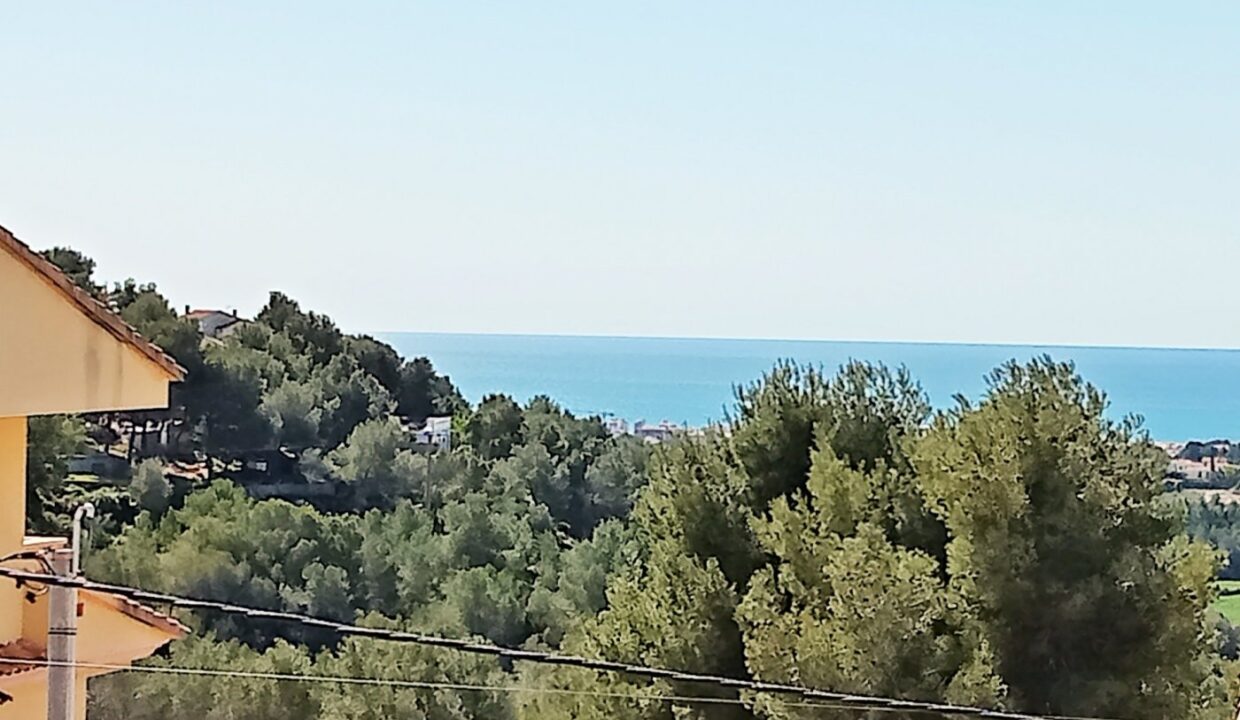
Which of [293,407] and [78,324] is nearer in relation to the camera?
[78,324]

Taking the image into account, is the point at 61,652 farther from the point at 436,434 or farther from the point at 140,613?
the point at 436,434

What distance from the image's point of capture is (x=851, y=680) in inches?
268

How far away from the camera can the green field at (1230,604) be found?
804cm

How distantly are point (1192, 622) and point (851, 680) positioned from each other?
5.87 feet

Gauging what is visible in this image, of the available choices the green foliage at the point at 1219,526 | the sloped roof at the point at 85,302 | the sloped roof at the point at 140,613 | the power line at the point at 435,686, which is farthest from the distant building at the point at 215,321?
the sloped roof at the point at 85,302

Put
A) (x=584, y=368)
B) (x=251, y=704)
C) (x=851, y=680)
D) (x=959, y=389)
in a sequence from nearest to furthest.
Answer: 1. (x=851, y=680)
2. (x=959, y=389)
3. (x=251, y=704)
4. (x=584, y=368)

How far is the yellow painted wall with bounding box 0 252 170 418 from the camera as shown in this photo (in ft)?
9.98

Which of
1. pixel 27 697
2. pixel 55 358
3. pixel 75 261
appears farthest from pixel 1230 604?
pixel 75 261

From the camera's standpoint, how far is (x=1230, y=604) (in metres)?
8.66

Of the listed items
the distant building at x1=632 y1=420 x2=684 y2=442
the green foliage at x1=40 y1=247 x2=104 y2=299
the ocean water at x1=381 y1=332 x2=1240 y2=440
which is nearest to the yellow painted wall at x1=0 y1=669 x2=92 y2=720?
the ocean water at x1=381 y1=332 x2=1240 y2=440

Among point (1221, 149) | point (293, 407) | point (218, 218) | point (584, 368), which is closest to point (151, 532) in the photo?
point (293, 407)

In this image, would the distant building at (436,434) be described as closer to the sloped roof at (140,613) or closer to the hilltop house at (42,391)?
the sloped roof at (140,613)

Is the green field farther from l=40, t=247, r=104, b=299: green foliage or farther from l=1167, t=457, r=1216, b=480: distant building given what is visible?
l=40, t=247, r=104, b=299: green foliage

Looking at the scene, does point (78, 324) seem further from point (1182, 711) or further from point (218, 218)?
point (218, 218)
